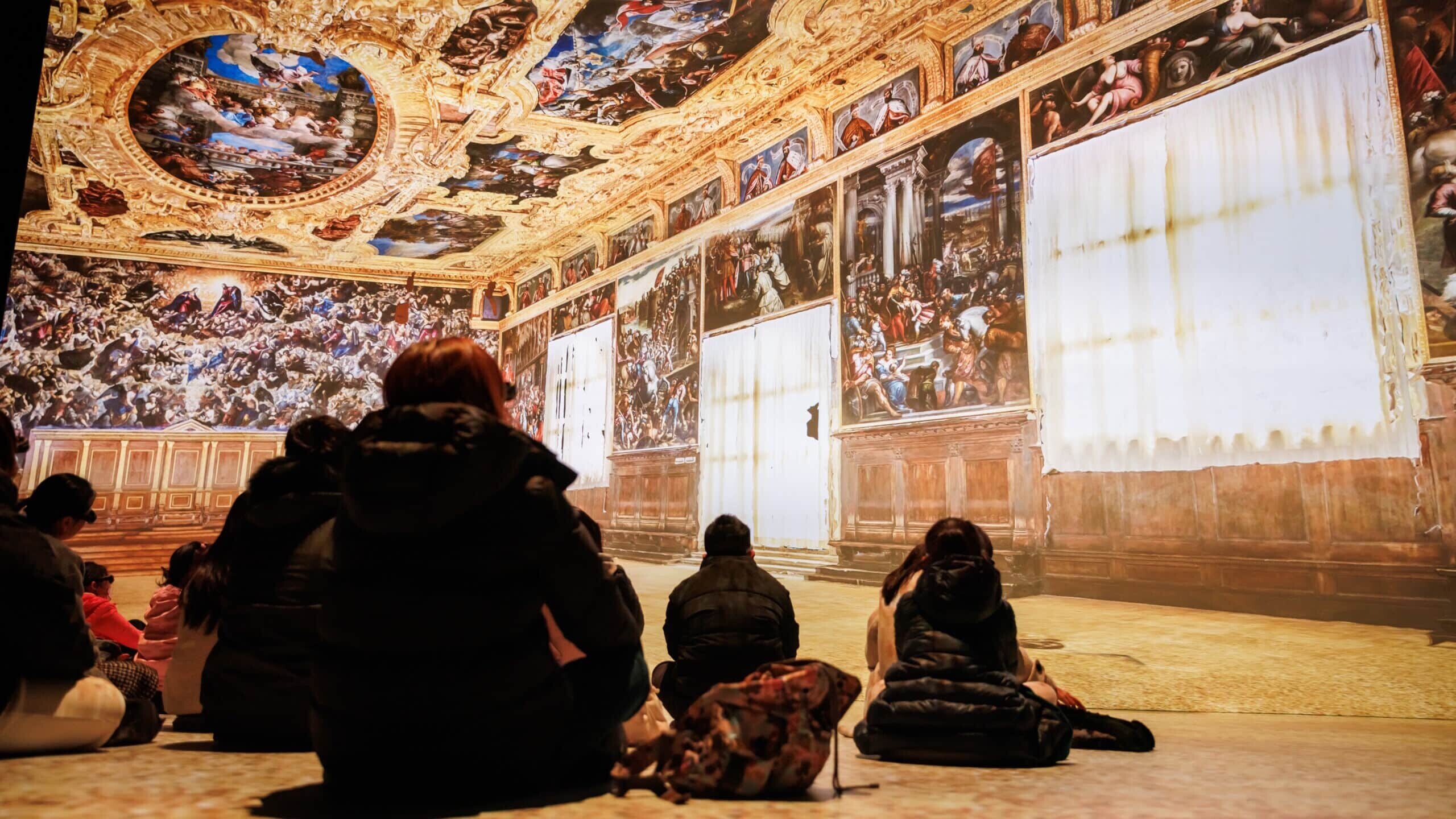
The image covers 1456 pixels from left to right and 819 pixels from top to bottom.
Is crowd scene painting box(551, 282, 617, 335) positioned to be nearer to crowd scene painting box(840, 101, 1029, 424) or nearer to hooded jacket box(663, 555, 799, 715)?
crowd scene painting box(840, 101, 1029, 424)

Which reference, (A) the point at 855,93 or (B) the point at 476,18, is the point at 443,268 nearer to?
(B) the point at 476,18

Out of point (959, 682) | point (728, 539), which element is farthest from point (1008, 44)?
point (959, 682)

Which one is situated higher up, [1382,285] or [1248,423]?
[1382,285]

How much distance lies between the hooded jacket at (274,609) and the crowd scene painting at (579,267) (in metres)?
15.7

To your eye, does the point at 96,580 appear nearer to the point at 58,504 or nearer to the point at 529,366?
the point at 58,504

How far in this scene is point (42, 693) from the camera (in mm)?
2680

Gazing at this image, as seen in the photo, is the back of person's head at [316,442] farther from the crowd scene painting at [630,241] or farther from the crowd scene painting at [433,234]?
the crowd scene painting at [433,234]

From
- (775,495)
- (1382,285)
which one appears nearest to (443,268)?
→ (775,495)

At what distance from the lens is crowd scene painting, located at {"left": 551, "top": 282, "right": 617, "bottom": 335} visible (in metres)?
17.5

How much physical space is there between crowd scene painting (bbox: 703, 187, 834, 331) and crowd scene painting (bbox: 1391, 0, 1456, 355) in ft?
21.2

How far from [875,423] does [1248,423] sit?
4421mm

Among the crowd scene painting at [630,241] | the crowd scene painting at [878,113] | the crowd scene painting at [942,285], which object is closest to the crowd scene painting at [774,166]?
the crowd scene painting at [878,113]

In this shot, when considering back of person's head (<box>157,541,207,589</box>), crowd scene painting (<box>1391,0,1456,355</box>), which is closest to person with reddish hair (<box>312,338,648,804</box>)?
back of person's head (<box>157,541,207,589</box>)

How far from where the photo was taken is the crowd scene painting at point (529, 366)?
19.9 meters
